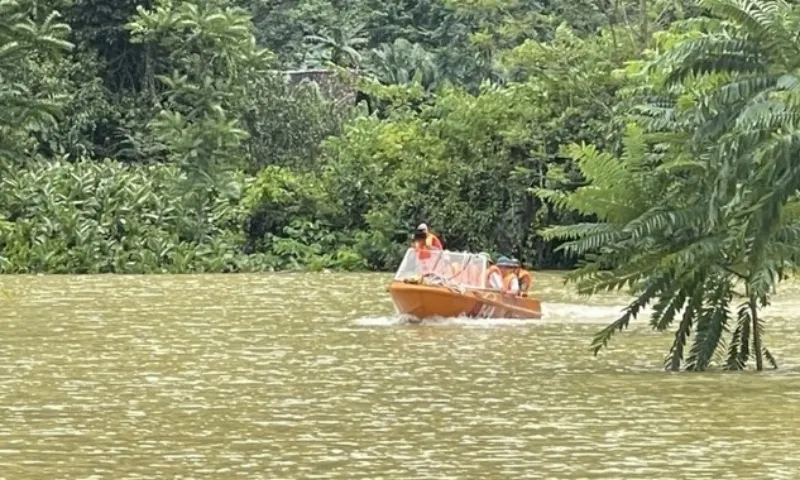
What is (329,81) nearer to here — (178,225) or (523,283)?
(178,225)

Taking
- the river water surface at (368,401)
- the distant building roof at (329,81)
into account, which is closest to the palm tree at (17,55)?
the river water surface at (368,401)

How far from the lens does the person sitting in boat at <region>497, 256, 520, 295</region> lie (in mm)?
27719

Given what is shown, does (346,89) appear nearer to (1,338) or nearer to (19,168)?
(19,168)

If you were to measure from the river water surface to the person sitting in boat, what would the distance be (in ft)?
2.60

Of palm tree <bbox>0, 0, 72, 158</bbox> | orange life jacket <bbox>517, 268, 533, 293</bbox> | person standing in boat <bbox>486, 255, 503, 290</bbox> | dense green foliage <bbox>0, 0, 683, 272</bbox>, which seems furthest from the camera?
dense green foliage <bbox>0, 0, 683, 272</bbox>

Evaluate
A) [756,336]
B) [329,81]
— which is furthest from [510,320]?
[329,81]

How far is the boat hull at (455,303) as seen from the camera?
87.2 feet

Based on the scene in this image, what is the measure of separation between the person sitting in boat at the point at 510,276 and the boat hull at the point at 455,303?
29 cm

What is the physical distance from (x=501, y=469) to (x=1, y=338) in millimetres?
12323

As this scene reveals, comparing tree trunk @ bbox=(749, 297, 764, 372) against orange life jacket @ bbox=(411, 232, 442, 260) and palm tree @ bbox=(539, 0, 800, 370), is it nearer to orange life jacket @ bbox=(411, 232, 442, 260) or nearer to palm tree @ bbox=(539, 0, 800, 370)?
palm tree @ bbox=(539, 0, 800, 370)

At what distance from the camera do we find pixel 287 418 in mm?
14992

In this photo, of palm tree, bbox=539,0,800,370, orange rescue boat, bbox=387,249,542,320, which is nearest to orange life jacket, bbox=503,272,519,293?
orange rescue boat, bbox=387,249,542,320

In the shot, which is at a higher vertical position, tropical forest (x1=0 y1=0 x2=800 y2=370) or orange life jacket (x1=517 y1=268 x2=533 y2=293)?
tropical forest (x1=0 y1=0 x2=800 y2=370)

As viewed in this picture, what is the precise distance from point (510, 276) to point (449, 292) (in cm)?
164
